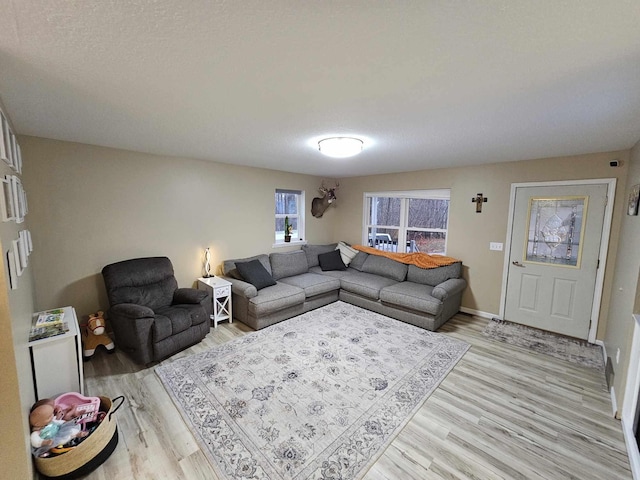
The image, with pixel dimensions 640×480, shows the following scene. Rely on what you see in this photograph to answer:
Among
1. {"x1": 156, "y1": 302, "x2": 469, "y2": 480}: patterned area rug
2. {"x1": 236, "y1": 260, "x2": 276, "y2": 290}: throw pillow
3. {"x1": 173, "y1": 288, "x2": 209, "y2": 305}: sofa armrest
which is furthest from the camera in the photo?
{"x1": 236, "y1": 260, "x2": 276, "y2": 290}: throw pillow

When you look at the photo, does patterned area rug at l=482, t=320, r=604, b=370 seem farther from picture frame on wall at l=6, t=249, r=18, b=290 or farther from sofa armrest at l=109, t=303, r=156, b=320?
picture frame on wall at l=6, t=249, r=18, b=290

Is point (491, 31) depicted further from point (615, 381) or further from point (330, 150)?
point (615, 381)

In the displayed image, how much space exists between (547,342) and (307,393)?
122 inches

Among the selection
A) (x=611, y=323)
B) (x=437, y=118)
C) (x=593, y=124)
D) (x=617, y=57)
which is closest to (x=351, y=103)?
(x=437, y=118)

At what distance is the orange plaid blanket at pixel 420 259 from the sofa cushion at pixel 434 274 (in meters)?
0.06

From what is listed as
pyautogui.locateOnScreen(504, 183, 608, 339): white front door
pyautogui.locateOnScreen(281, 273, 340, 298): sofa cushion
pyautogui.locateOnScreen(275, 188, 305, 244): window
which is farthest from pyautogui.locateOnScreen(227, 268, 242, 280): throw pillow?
pyautogui.locateOnScreen(504, 183, 608, 339): white front door

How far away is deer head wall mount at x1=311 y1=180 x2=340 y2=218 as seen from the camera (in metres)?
5.60

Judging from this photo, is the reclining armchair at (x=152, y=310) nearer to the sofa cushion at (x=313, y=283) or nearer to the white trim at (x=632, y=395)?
the sofa cushion at (x=313, y=283)

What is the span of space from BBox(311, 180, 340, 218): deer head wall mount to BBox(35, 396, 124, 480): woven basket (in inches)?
173

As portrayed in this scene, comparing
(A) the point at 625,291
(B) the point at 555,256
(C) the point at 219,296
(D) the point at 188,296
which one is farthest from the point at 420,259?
(D) the point at 188,296

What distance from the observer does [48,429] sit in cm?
167

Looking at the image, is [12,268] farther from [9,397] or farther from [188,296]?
[188,296]

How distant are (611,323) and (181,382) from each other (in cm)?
437

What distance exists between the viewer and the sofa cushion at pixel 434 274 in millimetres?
4238
